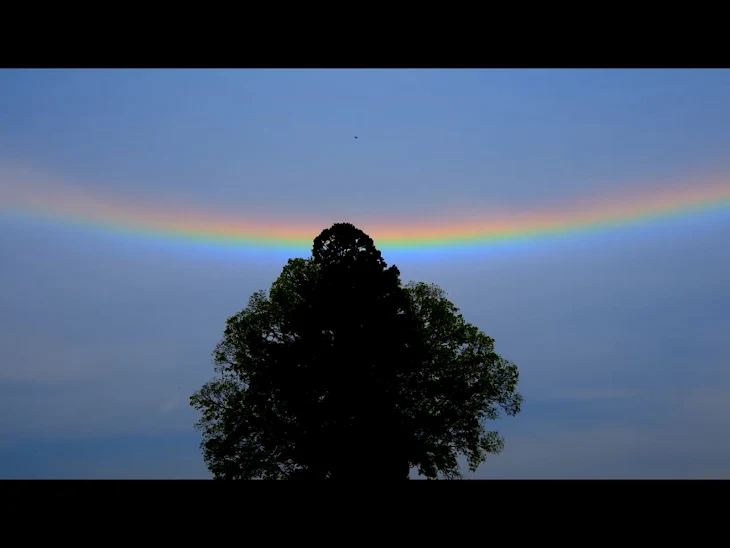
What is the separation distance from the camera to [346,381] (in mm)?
25094

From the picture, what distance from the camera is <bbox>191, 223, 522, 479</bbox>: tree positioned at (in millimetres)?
24797

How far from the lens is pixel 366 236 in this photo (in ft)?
85.7

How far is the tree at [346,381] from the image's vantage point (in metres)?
24.8
